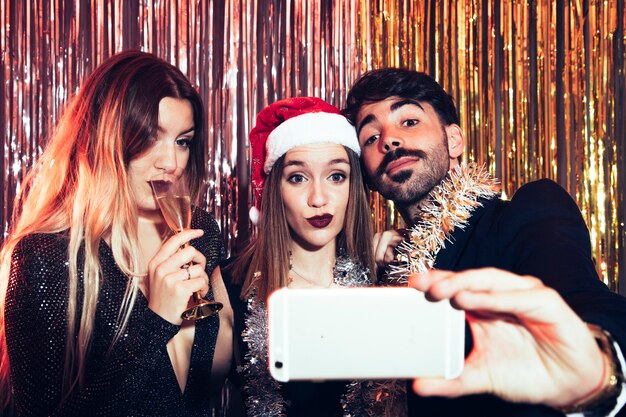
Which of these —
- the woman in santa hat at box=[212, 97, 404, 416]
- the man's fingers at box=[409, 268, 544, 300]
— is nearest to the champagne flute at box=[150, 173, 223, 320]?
the woman in santa hat at box=[212, 97, 404, 416]

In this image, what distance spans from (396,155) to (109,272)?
2.91 ft

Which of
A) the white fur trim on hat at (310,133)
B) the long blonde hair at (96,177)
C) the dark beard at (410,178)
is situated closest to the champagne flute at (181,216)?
the long blonde hair at (96,177)

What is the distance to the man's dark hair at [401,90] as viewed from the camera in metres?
1.83

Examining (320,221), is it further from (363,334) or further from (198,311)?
(363,334)

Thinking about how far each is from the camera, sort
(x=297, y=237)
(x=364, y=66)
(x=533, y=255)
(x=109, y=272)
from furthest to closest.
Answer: (x=364, y=66)
(x=297, y=237)
(x=109, y=272)
(x=533, y=255)

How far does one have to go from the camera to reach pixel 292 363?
2.82 feet

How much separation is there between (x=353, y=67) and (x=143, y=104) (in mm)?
1142

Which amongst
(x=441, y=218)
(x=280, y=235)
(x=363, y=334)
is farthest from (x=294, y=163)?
(x=363, y=334)

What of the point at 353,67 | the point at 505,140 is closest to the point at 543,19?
the point at 505,140

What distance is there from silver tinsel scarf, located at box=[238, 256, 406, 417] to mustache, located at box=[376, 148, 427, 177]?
34 centimetres

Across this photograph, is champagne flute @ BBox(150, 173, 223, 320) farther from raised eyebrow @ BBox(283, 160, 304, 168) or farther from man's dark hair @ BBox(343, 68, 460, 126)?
man's dark hair @ BBox(343, 68, 460, 126)

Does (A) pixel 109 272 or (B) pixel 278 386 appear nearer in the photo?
(A) pixel 109 272

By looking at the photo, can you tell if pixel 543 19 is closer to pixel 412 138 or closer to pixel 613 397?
pixel 412 138

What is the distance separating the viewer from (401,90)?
183 centimetres
